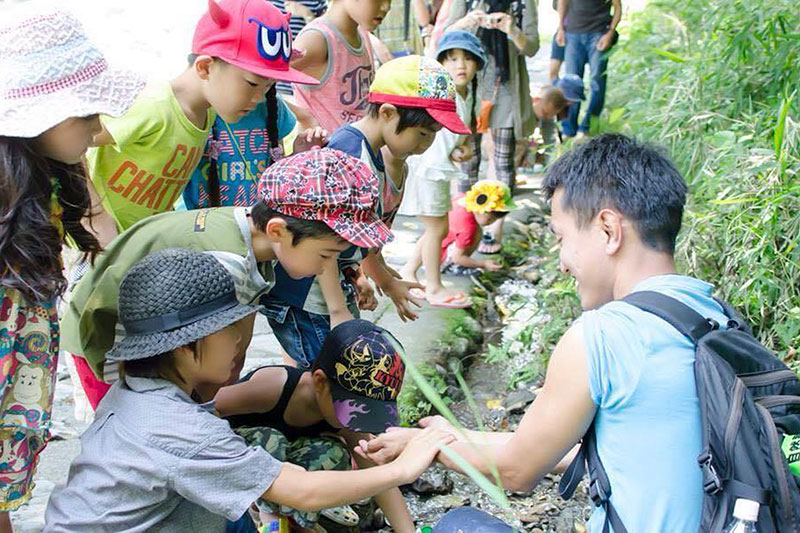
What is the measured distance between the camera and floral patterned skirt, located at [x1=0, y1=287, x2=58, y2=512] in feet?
6.29

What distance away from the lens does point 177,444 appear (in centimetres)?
192

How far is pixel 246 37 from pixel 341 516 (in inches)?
59.6

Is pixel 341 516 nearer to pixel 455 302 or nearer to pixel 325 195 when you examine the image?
pixel 325 195

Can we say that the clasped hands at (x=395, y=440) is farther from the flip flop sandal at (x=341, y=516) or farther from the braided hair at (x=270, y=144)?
the braided hair at (x=270, y=144)

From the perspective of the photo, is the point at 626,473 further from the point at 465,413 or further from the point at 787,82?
the point at 787,82

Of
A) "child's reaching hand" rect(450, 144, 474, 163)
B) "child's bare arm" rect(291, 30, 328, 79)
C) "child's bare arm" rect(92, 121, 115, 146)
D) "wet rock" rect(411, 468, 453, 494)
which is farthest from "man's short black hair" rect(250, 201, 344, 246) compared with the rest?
"child's reaching hand" rect(450, 144, 474, 163)

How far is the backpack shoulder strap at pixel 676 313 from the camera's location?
1743mm

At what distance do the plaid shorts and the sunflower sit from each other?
2679 millimetres

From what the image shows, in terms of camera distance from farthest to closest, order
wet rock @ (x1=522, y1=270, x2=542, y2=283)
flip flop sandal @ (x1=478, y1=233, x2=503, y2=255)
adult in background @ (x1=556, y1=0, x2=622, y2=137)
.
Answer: adult in background @ (x1=556, y1=0, x2=622, y2=137), flip flop sandal @ (x1=478, y1=233, x2=503, y2=255), wet rock @ (x1=522, y1=270, x2=542, y2=283)

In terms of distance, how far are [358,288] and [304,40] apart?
1107 mm

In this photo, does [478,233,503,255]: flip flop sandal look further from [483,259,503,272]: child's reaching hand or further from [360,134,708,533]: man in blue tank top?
[360,134,708,533]: man in blue tank top

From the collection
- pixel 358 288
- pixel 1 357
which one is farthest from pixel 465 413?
pixel 1 357

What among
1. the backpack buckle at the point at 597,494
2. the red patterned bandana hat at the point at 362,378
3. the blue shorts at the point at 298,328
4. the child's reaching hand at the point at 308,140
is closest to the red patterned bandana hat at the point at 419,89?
the child's reaching hand at the point at 308,140

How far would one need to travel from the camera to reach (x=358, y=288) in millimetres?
3156
